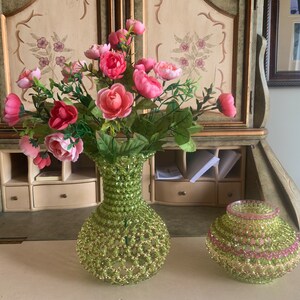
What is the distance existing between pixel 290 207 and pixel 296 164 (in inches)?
21.9

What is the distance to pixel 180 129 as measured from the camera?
2.46ft

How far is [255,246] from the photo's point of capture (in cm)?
77

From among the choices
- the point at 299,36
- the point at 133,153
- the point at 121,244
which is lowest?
the point at 121,244

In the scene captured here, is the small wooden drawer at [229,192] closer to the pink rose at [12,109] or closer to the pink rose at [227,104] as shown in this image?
the pink rose at [227,104]

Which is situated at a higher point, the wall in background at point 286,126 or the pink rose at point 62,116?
the pink rose at point 62,116

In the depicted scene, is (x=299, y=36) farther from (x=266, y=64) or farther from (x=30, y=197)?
(x=30, y=197)

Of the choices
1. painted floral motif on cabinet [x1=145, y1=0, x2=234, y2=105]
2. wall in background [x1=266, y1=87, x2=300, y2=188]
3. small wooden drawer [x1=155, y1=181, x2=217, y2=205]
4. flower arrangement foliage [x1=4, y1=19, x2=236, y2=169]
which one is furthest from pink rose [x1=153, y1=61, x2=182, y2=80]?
wall in background [x1=266, y1=87, x2=300, y2=188]

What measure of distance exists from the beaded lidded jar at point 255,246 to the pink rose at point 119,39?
40 centimetres

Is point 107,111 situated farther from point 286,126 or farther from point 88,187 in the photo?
point 286,126

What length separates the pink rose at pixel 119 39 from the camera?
75 centimetres

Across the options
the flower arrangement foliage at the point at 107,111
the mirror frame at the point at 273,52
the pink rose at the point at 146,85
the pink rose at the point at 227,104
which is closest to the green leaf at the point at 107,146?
the flower arrangement foliage at the point at 107,111

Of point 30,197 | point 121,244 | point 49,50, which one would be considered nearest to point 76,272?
point 121,244

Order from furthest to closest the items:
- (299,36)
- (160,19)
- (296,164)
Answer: (296,164), (299,36), (160,19)

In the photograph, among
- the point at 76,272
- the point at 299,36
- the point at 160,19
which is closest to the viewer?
the point at 76,272
